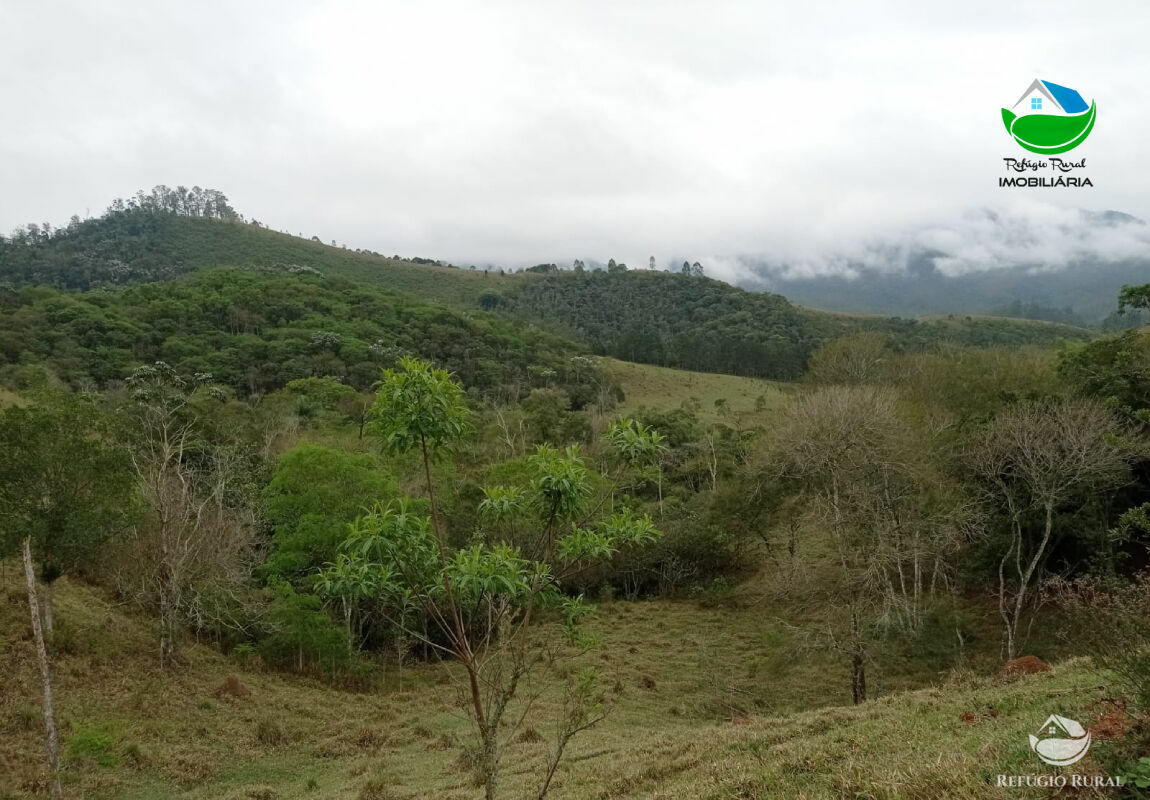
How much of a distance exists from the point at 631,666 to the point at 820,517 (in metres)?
9.62

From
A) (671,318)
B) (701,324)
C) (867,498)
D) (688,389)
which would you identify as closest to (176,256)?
(671,318)

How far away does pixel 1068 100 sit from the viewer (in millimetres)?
13758

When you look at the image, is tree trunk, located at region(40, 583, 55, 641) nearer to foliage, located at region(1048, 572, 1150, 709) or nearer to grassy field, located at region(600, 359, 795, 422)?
foliage, located at region(1048, 572, 1150, 709)

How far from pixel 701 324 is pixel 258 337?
7822 centimetres

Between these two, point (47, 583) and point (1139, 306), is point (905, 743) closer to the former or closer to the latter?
point (47, 583)

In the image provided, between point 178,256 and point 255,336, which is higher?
point 178,256

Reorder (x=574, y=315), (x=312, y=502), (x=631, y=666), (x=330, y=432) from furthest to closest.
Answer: (x=574, y=315) < (x=330, y=432) < (x=631, y=666) < (x=312, y=502)

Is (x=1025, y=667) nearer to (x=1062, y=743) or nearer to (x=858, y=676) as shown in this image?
(x=858, y=676)

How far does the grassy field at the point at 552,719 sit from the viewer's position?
7.04 meters

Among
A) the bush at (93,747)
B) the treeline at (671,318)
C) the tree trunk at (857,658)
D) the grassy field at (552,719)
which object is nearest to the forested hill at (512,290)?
the treeline at (671,318)

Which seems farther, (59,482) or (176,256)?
(176,256)

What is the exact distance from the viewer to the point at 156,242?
14638 cm

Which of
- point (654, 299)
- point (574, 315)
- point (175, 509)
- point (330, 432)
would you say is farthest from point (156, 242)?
point (175, 509)

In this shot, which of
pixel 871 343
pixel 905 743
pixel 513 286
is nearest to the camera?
pixel 905 743
